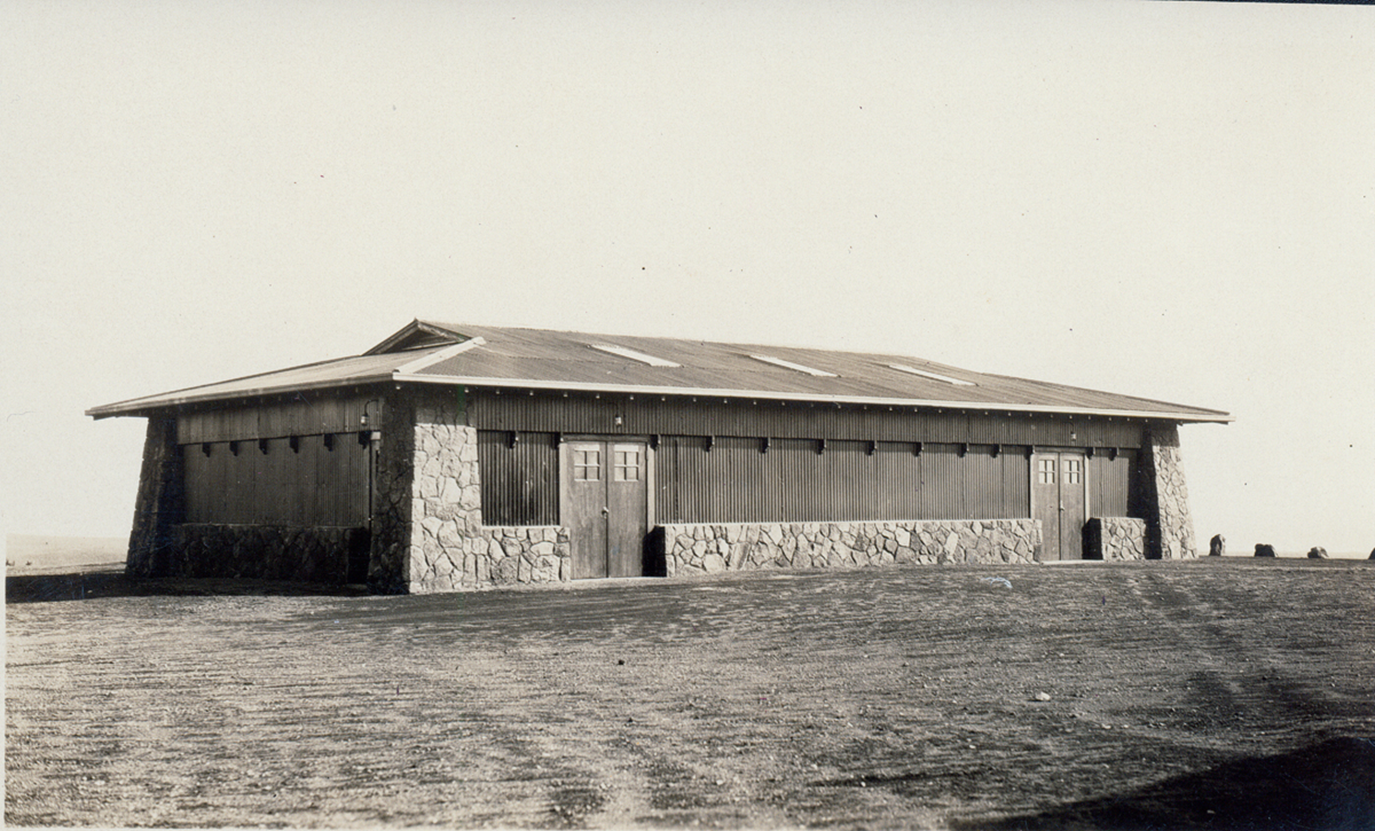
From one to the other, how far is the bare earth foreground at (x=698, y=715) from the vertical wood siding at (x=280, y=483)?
13.1ft

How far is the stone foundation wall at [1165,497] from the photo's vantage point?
24.3 m

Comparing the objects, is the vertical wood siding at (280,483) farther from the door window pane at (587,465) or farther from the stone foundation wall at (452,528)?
the door window pane at (587,465)

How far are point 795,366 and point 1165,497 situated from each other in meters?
8.16

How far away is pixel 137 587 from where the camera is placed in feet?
59.1

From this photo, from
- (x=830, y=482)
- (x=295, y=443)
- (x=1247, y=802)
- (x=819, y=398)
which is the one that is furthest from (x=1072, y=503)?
(x=1247, y=802)

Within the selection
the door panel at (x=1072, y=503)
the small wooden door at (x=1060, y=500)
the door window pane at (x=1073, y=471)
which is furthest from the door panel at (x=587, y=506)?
the door window pane at (x=1073, y=471)

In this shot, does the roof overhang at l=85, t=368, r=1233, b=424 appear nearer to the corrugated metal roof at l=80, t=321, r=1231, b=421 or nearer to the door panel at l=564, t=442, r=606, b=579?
the corrugated metal roof at l=80, t=321, r=1231, b=421

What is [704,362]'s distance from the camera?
22.3 metres

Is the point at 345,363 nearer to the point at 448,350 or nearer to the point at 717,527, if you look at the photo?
the point at 448,350

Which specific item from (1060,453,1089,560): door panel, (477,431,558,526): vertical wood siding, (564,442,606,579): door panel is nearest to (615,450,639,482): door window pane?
(564,442,606,579): door panel

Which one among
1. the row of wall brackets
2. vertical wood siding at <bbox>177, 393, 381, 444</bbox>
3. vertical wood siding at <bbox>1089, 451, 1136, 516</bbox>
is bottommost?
vertical wood siding at <bbox>1089, 451, 1136, 516</bbox>

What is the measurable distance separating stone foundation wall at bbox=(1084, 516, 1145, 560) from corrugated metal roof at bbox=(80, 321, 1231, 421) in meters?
2.19

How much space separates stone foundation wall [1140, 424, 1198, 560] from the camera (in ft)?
79.8

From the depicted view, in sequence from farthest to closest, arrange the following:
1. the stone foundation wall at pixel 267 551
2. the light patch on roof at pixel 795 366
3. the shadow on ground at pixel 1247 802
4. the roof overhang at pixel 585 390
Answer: the light patch on roof at pixel 795 366
the stone foundation wall at pixel 267 551
the roof overhang at pixel 585 390
the shadow on ground at pixel 1247 802
